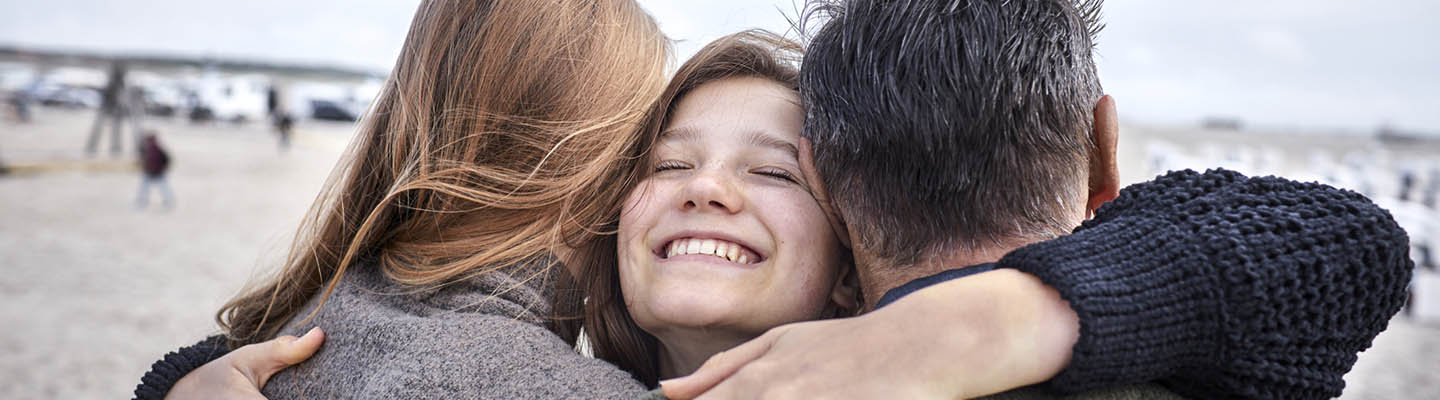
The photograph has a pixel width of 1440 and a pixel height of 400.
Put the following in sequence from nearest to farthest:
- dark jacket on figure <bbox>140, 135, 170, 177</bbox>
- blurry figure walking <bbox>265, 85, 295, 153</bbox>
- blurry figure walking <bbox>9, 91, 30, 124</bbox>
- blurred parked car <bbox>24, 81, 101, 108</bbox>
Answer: dark jacket on figure <bbox>140, 135, 170, 177</bbox> → blurry figure walking <bbox>265, 85, 295, 153</bbox> → blurry figure walking <bbox>9, 91, 30, 124</bbox> → blurred parked car <bbox>24, 81, 101, 108</bbox>

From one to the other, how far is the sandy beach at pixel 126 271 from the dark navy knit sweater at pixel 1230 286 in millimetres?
2260

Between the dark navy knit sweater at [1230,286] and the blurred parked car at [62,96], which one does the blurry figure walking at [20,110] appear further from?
the dark navy knit sweater at [1230,286]

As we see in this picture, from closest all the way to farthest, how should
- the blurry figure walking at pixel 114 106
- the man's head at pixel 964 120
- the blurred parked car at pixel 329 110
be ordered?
the man's head at pixel 964 120 < the blurry figure walking at pixel 114 106 < the blurred parked car at pixel 329 110

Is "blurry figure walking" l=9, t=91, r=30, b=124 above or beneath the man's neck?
beneath

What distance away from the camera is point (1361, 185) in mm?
21609

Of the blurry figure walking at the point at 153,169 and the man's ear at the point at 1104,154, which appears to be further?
the blurry figure walking at the point at 153,169

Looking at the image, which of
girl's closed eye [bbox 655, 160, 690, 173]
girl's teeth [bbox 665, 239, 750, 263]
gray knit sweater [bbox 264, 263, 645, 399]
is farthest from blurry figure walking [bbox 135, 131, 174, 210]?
girl's teeth [bbox 665, 239, 750, 263]

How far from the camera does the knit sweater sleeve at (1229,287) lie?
123 cm

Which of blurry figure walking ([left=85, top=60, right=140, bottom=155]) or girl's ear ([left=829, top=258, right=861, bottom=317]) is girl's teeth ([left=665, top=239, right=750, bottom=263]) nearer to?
girl's ear ([left=829, top=258, right=861, bottom=317])

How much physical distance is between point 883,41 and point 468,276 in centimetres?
103

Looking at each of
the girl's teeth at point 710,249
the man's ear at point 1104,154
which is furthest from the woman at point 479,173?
the man's ear at point 1104,154

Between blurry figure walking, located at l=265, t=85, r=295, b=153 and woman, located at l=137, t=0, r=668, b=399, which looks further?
blurry figure walking, located at l=265, t=85, r=295, b=153

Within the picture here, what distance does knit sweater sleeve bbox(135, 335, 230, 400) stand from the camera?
217 centimetres

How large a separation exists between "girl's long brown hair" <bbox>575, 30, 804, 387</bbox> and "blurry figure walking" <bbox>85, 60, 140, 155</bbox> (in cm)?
2983
